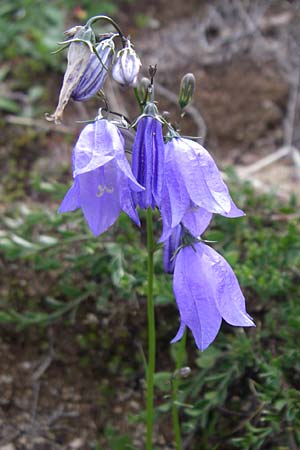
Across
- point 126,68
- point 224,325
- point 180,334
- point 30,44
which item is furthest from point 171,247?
point 30,44

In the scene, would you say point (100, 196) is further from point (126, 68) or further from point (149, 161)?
point (126, 68)

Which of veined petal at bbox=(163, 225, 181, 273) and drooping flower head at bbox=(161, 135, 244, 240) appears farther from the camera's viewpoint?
veined petal at bbox=(163, 225, 181, 273)

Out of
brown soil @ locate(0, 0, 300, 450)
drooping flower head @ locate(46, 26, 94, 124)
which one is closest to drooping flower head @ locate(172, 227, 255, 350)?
drooping flower head @ locate(46, 26, 94, 124)

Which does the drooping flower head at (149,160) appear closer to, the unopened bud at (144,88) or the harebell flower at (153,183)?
the harebell flower at (153,183)

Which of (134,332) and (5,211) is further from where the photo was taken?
(5,211)

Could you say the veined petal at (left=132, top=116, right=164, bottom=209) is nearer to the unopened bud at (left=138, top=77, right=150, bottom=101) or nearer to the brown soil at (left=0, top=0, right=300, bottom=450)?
the unopened bud at (left=138, top=77, right=150, bottom=101)

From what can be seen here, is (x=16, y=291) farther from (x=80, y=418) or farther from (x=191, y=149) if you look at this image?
(x=191, y=149)

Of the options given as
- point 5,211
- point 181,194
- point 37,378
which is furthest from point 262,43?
point 181,194
